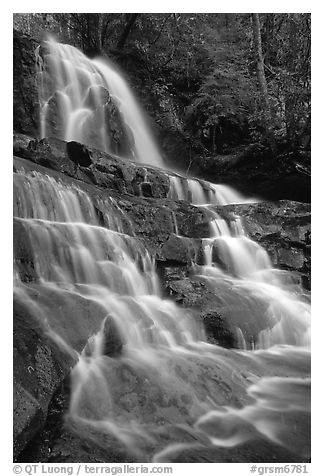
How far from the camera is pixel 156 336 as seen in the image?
13.2ft

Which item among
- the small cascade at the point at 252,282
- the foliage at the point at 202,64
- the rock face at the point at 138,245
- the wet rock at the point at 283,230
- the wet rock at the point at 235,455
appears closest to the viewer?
the wet rock at the point at 235,455

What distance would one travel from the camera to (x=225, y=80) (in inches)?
438

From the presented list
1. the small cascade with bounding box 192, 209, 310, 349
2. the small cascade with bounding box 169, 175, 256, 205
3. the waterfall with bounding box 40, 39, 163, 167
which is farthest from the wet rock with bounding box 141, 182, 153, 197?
the waterfall with bounding box 40, 39, 163, 167

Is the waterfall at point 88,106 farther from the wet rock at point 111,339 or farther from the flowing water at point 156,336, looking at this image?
the wet rock at point 111,339

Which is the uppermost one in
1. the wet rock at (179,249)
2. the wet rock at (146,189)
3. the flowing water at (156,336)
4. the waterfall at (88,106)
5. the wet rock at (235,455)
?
the waterfall at (88,106)

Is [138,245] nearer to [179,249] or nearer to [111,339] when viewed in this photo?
[179,249]

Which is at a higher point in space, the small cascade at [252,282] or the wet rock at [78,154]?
the wet rock at [78,154]

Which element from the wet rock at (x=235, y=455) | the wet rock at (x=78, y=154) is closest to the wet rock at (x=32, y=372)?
Answer: the wet rock at (x=235, y=455)

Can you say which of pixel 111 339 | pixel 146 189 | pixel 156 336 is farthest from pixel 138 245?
pixel 146 189

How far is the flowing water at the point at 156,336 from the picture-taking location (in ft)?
9.69

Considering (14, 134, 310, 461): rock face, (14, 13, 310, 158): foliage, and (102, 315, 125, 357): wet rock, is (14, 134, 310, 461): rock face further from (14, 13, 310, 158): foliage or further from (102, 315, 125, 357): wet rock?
(14, 13, 310, 158): foliage
